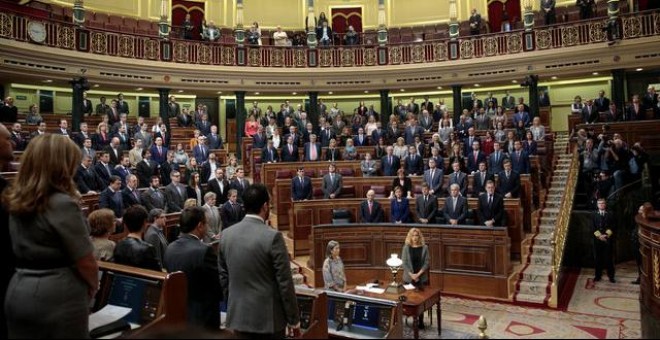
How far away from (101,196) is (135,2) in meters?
12.1

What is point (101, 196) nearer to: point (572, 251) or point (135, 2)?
point (572, 251)

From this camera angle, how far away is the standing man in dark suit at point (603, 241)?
7293 millimetres

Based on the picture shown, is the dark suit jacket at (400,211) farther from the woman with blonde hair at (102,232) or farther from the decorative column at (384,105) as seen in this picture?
the decorative column at (384,105)

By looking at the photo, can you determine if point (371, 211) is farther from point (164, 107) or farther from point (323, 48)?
point (323, 48)

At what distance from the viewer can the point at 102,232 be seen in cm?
317

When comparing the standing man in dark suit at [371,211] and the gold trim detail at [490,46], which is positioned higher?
the gold trim detail at [490,46]

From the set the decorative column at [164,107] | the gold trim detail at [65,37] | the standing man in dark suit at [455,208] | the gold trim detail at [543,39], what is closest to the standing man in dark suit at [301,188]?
the standing man in dark suit at [455,208]

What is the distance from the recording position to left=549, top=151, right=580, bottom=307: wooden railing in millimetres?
6207

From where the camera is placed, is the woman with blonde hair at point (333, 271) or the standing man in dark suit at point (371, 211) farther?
the standing man in dark suit at point (371, 211)

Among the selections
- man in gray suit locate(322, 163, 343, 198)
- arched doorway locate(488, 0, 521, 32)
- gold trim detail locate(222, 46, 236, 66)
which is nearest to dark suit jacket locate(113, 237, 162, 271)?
man in gray suit locate(322, 163, 343, 198)

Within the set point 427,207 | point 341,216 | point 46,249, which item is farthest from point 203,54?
point 46,249

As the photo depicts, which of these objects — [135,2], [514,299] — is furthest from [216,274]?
[135,2]

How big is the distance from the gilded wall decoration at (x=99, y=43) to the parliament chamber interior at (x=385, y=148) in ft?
0.09

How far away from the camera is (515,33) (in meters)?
13.3
